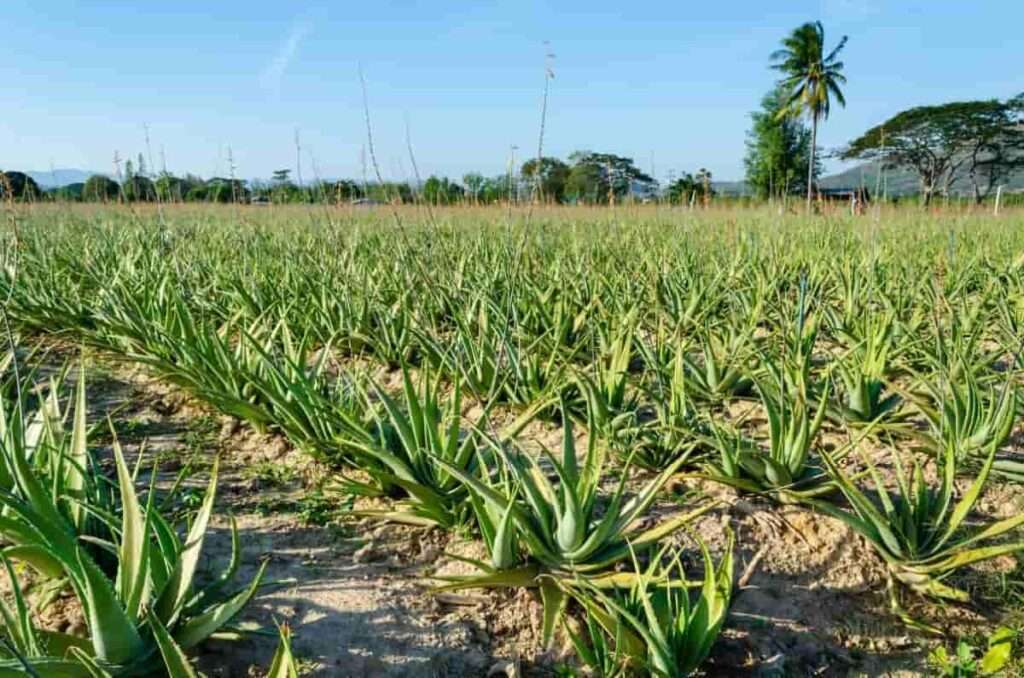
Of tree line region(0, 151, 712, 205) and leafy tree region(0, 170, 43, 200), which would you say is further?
tree line region(0, 151, 712, 205)

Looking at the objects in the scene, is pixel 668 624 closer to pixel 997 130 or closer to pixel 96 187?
pixel 96 187

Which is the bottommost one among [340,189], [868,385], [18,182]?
[868,385]

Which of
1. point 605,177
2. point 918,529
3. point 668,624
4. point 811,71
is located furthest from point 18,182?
point 811,71

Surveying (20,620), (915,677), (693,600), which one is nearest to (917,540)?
(915,677)

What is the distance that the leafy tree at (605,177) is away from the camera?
19.7 feet

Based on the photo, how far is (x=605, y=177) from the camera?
6707 mm

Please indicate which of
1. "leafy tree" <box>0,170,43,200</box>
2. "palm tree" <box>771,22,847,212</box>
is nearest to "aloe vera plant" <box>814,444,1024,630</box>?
"leafy tree" <box>0,170,43,200</box>

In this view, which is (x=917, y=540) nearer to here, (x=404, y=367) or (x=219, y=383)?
(x=404, y=367)

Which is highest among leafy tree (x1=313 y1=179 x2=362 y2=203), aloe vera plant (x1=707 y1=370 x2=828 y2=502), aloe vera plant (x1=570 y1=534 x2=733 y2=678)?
leafy tree (x1=313 y1=179 x2=362 y2=203)

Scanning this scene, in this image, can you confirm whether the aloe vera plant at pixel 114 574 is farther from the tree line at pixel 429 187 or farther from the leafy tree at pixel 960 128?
the leafy tree at pixel 960 128

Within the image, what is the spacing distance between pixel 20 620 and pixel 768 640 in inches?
71.5

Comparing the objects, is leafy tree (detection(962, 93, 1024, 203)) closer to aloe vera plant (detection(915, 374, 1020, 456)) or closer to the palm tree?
the palm tree

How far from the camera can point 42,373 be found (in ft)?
12.6

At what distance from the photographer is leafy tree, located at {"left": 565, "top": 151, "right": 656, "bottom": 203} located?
600 centimetres
